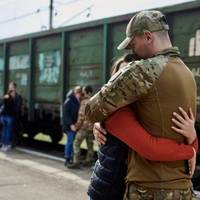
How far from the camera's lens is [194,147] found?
9.78ft

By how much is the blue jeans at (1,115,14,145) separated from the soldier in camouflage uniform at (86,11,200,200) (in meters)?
10.5

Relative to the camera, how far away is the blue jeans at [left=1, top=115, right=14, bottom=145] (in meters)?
13.2

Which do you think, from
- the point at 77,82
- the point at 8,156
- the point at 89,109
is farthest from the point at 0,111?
the point at 89,109

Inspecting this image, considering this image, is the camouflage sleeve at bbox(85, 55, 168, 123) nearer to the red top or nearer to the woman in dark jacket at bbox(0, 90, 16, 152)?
the red top

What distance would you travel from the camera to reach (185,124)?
2898 millimetres

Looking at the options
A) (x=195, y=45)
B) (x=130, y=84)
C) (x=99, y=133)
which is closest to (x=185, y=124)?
(x=130, y=84)

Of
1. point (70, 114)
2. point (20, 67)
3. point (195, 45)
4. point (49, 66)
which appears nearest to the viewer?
point (195, 45)

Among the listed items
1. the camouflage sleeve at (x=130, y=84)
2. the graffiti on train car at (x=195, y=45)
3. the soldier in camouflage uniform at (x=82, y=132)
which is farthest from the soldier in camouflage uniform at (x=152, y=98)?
the soldier in camouflage uniform at (x=82, y=132)

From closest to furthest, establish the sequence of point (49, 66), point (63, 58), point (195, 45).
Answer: point (195, 45) < point (63, 58) < point (49, 66)

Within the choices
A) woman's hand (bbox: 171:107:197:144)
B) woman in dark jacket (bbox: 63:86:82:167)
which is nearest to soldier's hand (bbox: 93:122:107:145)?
woman's hand (bbox: 171:107:197:144)

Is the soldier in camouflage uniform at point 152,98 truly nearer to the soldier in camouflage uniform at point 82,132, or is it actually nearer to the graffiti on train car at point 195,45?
the graffiti on train car at point 195,45

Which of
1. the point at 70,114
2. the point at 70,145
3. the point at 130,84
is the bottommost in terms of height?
the point at 70,145

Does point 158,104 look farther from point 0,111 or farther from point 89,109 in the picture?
point 0,111

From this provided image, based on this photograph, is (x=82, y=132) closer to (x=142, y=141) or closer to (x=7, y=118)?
(x=7, y=118)
